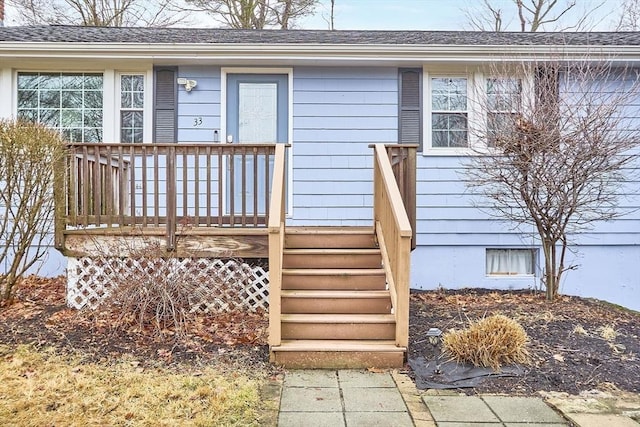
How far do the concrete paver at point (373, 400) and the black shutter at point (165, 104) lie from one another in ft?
15.3

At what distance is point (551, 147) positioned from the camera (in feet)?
17.1

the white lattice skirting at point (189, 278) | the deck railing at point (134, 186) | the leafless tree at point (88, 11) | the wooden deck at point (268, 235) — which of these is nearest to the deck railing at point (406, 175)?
the wooden deck at point (268, 235)

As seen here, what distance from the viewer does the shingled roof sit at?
6574mm

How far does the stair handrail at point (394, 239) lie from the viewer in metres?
3.79

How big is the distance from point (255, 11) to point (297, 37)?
8268 millimetres

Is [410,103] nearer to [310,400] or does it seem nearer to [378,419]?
[310,400]

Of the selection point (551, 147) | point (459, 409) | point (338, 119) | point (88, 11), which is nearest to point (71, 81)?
point (338, 119)

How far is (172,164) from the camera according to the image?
497 centimetres

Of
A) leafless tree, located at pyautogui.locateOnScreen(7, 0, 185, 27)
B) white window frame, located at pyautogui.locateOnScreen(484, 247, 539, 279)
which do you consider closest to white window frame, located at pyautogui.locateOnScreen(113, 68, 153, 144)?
white window frame, located at pyautogui.locateOnScreen(484, 247, 539, 279)

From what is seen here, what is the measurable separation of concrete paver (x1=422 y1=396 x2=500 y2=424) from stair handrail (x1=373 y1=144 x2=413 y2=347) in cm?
70

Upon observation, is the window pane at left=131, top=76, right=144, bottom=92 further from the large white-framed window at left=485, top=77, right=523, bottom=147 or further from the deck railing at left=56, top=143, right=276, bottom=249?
the large white-framed window at left=485, top=77, right=523, bottom=147

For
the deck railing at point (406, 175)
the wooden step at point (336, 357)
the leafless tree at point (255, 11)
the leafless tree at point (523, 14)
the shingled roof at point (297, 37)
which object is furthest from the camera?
the leafless tree at point (523, 14)

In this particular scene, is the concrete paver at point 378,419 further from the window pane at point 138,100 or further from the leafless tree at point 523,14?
the leafless tree at point 523,14

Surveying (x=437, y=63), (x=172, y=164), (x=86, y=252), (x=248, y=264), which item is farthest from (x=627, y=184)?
(x=86, y=252)
